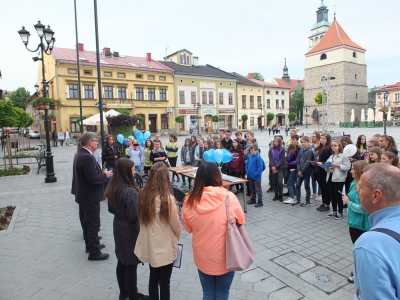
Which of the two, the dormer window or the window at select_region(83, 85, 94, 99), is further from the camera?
the dormer window

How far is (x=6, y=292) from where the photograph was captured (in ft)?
12.0

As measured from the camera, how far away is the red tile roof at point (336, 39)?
5847cm

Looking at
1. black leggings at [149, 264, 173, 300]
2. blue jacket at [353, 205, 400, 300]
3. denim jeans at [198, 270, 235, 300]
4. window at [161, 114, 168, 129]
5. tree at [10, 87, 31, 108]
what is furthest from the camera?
tree at [10, 87, 31, 108]

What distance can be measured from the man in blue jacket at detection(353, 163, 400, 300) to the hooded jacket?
1190 millimetres

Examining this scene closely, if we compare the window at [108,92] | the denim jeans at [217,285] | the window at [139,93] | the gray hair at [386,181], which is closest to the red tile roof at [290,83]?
the window at [139,93]

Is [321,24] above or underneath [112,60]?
above

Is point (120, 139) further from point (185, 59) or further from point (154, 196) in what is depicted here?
point (185, 59)

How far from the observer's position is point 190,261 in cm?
436

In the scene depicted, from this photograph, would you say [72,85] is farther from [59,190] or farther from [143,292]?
[143,292]

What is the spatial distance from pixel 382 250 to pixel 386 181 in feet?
1.30

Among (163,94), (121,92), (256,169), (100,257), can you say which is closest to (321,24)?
(163,94)

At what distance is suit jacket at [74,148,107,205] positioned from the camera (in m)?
4.11

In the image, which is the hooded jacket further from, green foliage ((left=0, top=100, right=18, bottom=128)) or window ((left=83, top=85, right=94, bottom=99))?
window ((left=83, top=85, right=94, bottom=99))

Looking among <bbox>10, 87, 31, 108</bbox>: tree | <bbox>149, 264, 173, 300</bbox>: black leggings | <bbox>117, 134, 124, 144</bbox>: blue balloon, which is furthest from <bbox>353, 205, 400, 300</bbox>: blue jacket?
<bbox>10, 87, 31, 108</bbox>: tree
